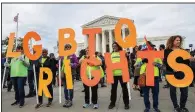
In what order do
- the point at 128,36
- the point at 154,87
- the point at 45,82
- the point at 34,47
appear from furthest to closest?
the point at 34,47
the point at 45,82
the point at 128,36
the point at 154,87

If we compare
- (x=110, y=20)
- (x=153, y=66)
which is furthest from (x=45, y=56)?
(x=110, y=20)

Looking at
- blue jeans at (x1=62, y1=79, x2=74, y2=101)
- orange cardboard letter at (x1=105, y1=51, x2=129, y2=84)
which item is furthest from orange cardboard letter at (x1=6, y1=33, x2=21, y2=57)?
orange cardboard letter at (x1=105, y1=51, x2=129, y2=84)

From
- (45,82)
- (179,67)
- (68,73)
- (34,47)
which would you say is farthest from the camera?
(34,47)

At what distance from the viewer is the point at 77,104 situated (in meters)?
7.42

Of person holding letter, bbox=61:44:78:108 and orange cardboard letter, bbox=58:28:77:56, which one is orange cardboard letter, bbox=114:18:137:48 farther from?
person holding letter, bbox=61:44:78:108

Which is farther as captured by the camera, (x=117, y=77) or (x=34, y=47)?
(x=34, y=47)

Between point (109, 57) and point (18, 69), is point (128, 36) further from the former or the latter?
point (18, 69)

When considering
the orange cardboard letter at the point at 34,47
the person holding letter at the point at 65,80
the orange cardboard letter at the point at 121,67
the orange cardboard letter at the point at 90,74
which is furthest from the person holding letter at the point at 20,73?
the orange cardboard letter at the point at 121,67

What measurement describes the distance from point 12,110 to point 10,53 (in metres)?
1.52

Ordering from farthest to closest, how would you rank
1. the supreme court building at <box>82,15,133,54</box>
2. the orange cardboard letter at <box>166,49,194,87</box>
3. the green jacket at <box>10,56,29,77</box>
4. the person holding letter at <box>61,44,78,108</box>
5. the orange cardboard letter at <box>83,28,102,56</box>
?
the supreme court building at <box>82,15,133,54</box> < the green jacket at <box>10,56,29,77</box> < the person holding letter at <box>61,44,78,108</box> < the orange cardboard letter at <box>83,28,102,56</box> < the orange cardboard letter at <box>166,49,194,87</box>

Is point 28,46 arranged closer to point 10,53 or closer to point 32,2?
point 10,53

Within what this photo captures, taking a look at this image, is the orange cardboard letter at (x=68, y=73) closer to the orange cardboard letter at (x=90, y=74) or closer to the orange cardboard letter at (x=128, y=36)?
the orange cardboard letter at (x=90, y=74)

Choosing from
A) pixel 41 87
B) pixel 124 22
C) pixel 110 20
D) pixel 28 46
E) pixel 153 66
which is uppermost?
pixel 110 20

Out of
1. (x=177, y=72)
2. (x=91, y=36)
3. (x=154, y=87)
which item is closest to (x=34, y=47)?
(x=91, y=36)
